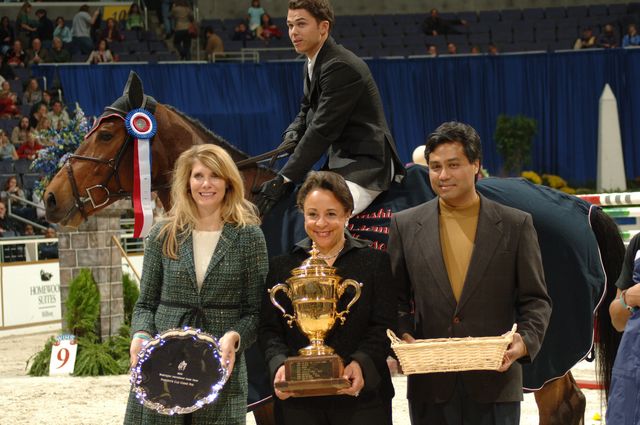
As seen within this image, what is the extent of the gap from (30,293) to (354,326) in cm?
862

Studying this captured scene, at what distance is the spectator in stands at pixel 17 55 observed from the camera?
672 inches

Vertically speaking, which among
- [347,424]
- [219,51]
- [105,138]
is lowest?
[347,424]

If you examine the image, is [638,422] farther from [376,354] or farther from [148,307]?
[148,307]

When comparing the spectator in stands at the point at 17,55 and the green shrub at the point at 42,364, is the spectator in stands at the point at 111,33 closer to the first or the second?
the spectator in stands at the point at 17,55

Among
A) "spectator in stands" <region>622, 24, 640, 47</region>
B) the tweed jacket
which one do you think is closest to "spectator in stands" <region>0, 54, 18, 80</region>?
"spectator in stands" <region>622, 24, 640, 47</region>

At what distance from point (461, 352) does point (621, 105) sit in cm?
1725

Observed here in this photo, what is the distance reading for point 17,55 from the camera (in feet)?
56.2

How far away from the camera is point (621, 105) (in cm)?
1870

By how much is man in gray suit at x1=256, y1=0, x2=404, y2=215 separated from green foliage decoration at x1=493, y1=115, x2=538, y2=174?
14.7 m

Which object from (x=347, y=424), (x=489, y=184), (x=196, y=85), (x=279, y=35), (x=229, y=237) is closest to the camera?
(x=347, y=424)

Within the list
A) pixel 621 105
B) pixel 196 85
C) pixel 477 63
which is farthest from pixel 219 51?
pixel 621 105

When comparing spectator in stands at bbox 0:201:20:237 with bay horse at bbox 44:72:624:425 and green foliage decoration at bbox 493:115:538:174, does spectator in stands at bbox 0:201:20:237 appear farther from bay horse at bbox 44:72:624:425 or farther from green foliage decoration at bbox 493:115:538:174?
green foliage decoration at bbox 493:115:538:174

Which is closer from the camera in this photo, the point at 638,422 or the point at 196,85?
the point at 638,422

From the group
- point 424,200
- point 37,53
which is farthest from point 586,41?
point 424,200
